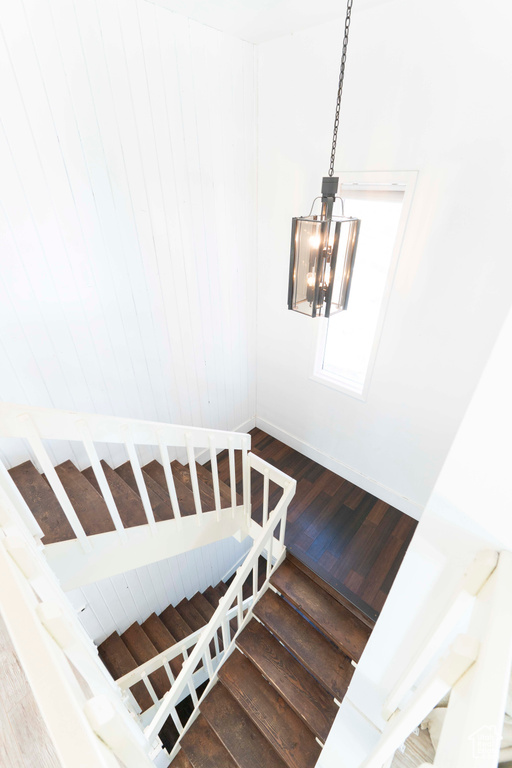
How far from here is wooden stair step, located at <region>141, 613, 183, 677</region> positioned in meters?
3.05

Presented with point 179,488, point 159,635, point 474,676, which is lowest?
point 159,635

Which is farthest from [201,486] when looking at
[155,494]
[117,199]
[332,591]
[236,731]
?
[117,199]

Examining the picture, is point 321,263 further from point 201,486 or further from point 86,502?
point 201,486

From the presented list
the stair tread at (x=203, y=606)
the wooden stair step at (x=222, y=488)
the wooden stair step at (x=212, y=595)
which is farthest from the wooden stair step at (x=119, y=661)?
the wooden stair step at (x=222, y=488)

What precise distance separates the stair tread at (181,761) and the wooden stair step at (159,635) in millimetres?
816

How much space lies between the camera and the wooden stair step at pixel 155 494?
218cm

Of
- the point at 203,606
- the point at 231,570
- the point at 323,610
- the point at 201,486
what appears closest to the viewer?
the point at 323,610

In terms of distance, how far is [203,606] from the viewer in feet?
11.6

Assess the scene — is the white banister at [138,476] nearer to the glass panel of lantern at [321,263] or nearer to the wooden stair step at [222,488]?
the wooden stair step at [222,488]

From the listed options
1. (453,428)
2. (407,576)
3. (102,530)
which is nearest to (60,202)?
(102,530)

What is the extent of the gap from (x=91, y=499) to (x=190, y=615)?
2.16 meters

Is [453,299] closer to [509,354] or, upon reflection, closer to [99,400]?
[509,354]

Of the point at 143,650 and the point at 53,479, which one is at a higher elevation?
the point at 53,479

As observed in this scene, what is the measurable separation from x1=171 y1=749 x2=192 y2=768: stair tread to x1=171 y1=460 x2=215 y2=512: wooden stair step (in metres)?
1.55
